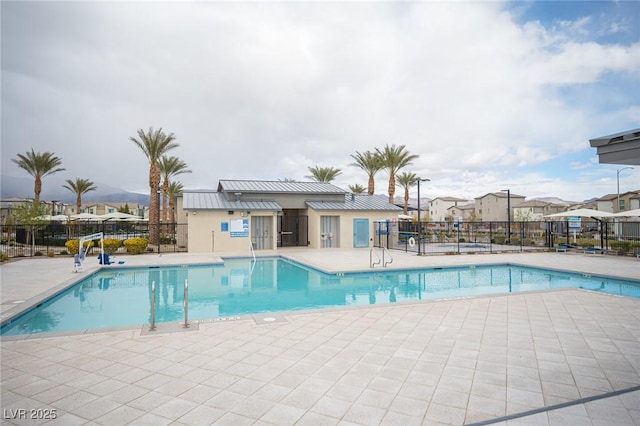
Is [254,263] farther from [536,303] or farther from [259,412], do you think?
[259,412]

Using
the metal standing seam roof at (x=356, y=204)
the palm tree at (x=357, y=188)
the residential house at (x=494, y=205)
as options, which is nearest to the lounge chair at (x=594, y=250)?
the metal standing seam roof at (x=356, y=204)

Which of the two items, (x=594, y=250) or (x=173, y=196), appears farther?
(x=173, y=196)

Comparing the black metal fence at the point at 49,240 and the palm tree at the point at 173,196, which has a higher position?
the palm tree at the point at 173,196

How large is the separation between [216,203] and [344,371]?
1818cm

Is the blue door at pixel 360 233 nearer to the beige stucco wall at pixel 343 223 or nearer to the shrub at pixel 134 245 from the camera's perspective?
the beige stucco wall at pixel 343 223

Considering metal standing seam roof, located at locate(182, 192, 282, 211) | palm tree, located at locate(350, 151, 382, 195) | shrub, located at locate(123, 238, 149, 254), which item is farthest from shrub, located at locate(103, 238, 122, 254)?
palm tree, located at locate(350, 151, 382, 195)

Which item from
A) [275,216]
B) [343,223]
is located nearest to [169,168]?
[275,216]

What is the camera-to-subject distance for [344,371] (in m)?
4.14

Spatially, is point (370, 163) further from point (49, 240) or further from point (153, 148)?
point (49, 240)

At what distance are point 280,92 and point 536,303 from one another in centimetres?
1527

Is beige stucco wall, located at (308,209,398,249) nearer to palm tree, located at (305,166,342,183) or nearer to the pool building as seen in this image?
the pool building

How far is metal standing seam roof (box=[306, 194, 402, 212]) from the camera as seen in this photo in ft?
75.0

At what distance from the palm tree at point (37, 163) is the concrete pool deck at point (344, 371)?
33.9 meters

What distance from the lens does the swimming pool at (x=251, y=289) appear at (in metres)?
7.95
